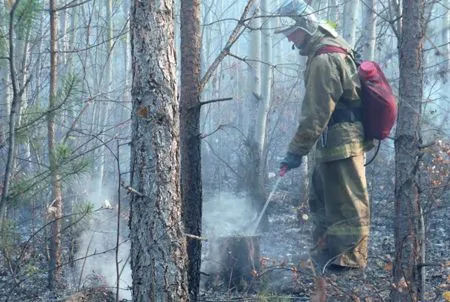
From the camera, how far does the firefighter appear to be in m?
4.83

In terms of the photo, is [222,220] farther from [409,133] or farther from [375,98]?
[409,133]

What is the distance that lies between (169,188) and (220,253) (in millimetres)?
2476

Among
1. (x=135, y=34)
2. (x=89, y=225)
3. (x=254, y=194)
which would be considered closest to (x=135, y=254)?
(x=135, y=34)

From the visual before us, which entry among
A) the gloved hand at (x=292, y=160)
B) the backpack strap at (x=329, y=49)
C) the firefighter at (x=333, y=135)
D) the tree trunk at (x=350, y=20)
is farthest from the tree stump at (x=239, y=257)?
the tree trunk at (x=350, y=20)

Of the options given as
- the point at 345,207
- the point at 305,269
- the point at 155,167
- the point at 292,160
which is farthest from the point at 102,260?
the point at 155,167

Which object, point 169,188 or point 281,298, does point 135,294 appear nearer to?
point 169,188

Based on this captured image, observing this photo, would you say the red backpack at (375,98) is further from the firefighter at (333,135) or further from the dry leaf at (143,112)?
the dry leaf at (143,112)

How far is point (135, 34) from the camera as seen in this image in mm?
3037

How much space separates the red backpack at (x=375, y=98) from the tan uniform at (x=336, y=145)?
0.06m

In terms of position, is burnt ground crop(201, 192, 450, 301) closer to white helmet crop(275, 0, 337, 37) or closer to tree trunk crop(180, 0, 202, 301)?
tree trunk crop(180, 0, 202, 301)

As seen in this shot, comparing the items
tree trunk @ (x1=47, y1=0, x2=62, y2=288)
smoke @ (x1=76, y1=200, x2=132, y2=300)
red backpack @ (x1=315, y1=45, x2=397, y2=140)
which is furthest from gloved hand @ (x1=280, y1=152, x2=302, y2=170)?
tree trunk @ (x1=47, y1=0, x2=62, y2=288)

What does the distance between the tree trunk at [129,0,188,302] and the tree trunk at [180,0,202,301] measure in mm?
999

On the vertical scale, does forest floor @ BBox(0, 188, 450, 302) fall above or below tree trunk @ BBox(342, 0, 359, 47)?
below

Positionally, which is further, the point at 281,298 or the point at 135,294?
the point at 281,298
